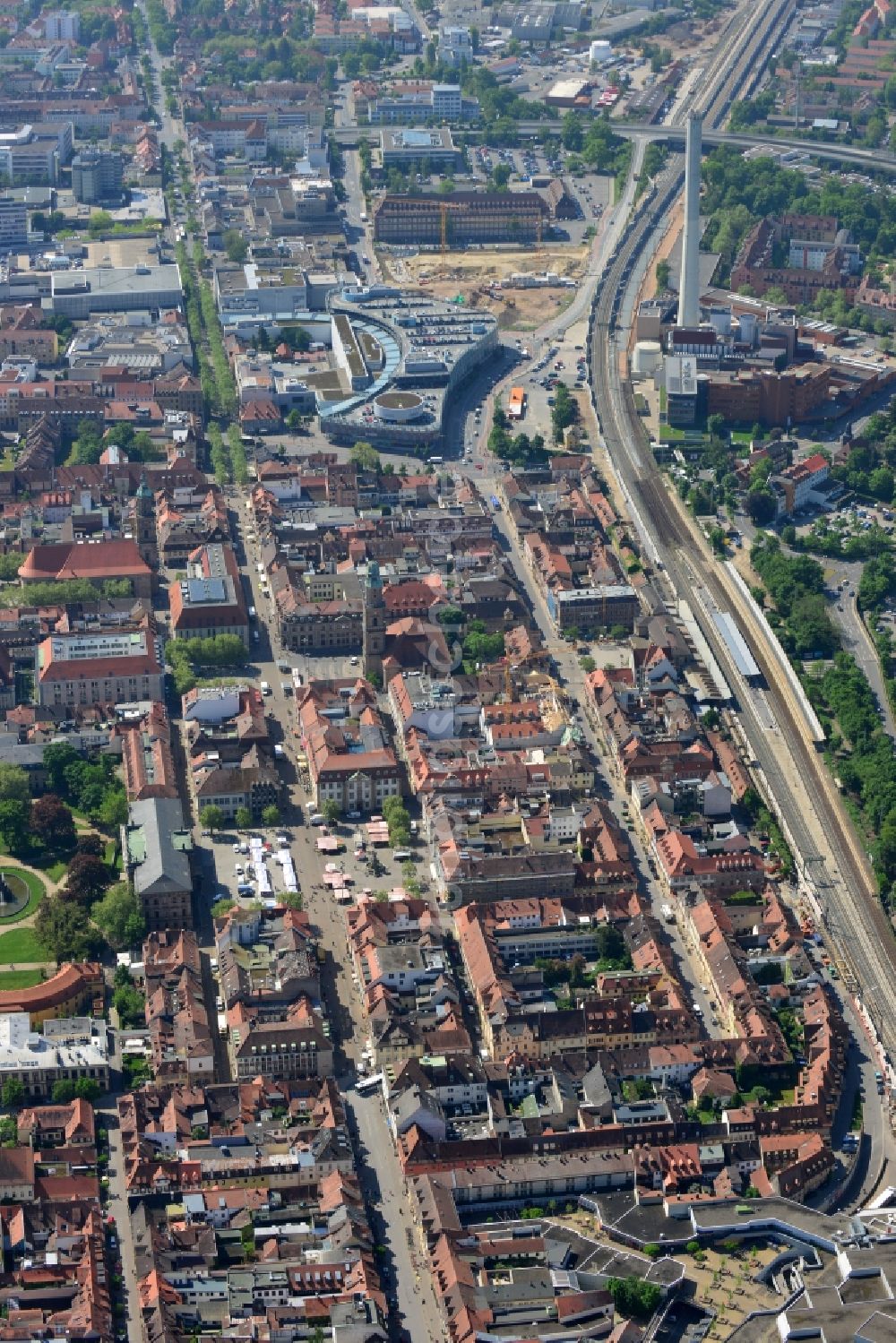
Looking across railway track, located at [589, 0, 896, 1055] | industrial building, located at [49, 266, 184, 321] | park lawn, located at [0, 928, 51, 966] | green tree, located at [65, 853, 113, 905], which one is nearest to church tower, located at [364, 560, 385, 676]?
railway track, located at [589, 0, 896, 1055]

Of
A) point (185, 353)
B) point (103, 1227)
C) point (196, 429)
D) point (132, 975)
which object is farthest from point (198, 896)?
point (185, 353)

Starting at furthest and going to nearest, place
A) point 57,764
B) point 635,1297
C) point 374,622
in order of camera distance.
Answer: point 374,622 → point 57,764 → point 635,1297

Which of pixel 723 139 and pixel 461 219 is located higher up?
pixel 723 139

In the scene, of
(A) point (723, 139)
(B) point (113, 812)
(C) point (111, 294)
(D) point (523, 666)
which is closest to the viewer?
(B) point (113, 812)

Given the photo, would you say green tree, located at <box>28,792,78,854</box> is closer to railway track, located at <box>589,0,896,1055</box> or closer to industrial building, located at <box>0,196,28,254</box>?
railway track, located at <box>589,0,896,1055</box>

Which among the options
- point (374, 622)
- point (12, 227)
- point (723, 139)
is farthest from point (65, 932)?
point (723, 139)

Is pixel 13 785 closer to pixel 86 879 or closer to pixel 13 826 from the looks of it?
pixel 13 826

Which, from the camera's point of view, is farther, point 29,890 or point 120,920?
point 29,890

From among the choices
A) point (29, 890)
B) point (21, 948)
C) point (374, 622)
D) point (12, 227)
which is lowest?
point (21, 948)

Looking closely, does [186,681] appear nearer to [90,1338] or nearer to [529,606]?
[529,606]
